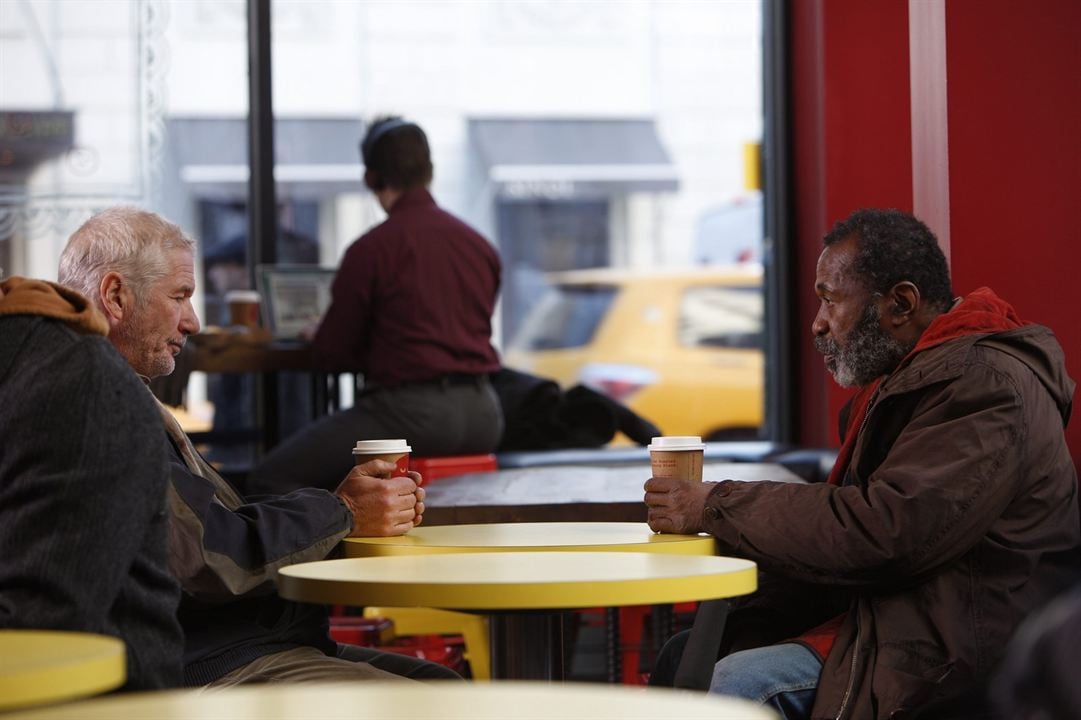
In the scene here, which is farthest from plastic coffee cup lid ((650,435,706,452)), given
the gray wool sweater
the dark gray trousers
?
the dark gray trousers

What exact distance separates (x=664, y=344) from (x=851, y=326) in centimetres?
403

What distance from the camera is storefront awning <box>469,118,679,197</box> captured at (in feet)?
22.6

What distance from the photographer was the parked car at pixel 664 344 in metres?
6.88

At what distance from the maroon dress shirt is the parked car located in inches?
63.3

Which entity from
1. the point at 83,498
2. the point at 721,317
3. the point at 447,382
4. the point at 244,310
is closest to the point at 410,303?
the point at 447,382

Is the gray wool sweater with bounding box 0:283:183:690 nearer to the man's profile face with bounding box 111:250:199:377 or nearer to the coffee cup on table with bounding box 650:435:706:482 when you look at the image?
the man's profile face with bounding box 111:250:199:377

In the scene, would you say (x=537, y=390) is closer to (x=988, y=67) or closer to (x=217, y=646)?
(x=988, y=67)

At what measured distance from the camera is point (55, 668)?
4.71ft

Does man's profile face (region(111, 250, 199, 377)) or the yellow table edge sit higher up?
man's profile face (region(111, 250, 199, 377))

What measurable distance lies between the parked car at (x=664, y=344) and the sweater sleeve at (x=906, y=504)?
14.1 feet

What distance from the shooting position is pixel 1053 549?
99.6 inches

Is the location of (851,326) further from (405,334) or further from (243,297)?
(243,297)

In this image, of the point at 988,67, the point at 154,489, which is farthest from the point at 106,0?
the point at 154,489

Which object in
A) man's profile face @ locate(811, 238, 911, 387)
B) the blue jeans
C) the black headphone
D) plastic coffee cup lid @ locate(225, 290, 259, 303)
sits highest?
the black headphone
